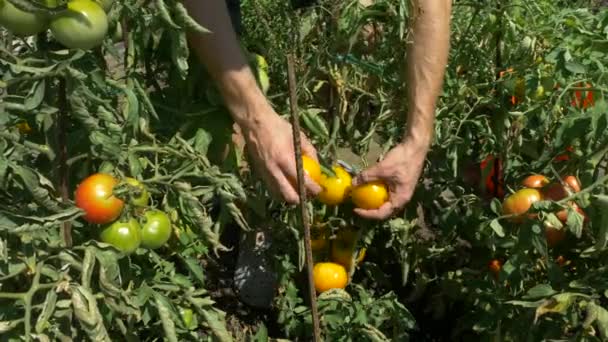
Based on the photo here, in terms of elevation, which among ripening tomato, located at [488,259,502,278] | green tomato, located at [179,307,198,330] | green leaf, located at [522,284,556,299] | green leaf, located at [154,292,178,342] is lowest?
green tomato, located at [179,307,198,330]

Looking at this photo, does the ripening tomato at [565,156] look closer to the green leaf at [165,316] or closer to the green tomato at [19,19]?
the green leaf at [165,316]

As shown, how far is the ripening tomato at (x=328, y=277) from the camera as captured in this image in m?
1.92

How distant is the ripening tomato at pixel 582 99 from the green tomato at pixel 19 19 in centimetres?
108

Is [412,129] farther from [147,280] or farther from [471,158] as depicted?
[147,280]

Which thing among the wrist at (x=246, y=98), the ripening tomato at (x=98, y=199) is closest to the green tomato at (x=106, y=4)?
the ripening tomato at (x=98, y=199)

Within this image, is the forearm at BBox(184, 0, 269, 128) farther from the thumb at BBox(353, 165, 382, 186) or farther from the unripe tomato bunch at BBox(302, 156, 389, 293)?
the thumb at BBox(353, 165, 382, 186)

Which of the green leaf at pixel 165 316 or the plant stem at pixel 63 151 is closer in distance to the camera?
the plant stem at pixel 63 151

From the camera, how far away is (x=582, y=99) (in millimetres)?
1642

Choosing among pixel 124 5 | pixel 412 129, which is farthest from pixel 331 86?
pixel 124 5

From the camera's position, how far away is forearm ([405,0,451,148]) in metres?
1.72

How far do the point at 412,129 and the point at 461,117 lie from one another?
7.5 inches

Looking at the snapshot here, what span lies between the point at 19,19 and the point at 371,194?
891mm

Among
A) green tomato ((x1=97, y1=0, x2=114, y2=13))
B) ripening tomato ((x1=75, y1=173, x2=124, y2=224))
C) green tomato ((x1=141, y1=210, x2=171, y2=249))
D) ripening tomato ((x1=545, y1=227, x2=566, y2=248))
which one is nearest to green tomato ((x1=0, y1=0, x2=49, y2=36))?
green tomato ((x1=97, y1=0, x2=114, y2=13))

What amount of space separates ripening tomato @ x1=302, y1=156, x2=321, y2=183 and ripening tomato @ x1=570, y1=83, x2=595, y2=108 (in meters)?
0.57
